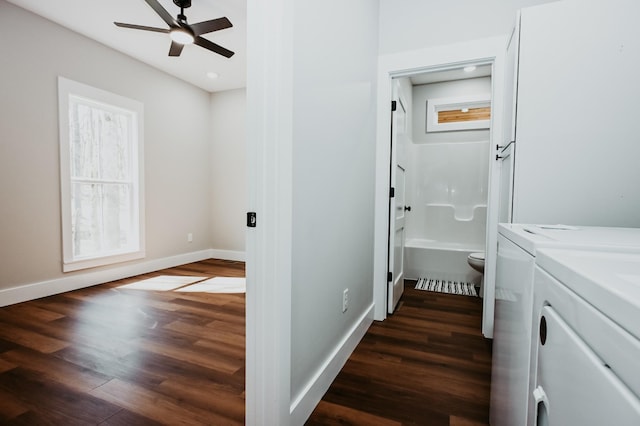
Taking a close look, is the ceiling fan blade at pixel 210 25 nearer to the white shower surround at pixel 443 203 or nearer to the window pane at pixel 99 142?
the window pane at pixel 99 142

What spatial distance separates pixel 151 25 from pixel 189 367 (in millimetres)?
3100

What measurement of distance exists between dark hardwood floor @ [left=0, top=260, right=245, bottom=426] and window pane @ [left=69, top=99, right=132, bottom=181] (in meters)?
1.40

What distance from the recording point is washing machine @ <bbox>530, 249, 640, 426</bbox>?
30cm

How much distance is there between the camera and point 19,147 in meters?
2.64

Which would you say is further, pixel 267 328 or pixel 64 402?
pixel 64 402

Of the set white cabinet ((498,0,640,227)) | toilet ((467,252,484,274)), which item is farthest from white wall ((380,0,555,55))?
toilet ((467,252,484,274))

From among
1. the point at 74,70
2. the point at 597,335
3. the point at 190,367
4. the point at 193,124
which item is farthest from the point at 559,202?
the point at 193,124

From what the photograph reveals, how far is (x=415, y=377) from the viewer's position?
1.62 metres

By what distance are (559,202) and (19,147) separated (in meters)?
4.01

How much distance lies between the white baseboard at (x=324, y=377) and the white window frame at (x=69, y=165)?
9.79 feet

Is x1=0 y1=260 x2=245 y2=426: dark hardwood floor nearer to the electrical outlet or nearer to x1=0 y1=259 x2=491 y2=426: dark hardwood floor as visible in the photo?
x1=0 y1=259 x2=491 y2=426: dark hardwood floor

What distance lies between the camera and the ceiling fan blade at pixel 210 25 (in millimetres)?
2275

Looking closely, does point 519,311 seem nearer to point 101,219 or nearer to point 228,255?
point 101,219

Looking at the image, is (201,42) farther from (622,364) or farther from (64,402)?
(622,364)
